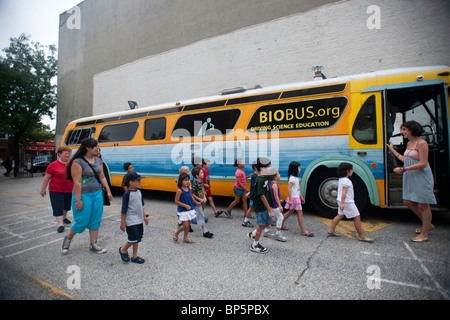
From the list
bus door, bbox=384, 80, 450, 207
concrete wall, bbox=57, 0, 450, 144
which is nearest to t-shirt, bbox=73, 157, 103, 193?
bus door, bbox=384, 80, 450, 207

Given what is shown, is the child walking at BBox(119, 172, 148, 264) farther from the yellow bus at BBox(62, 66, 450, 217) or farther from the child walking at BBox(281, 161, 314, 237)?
Result: the yellow bus at BBox(62, 66, 450, 217)

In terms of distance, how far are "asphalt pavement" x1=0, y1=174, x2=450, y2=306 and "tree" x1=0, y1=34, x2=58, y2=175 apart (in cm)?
1870

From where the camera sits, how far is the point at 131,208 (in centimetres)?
303

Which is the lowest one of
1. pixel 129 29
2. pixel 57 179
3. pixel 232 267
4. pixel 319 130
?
pixel 232 267

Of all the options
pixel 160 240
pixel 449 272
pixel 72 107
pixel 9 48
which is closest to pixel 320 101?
pixel 449 272

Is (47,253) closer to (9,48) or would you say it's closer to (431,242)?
(431,242)

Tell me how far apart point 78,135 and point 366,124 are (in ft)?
31.6

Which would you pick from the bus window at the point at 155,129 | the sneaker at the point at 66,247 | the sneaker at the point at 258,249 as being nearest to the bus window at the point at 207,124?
the bus window at the point at 155,129

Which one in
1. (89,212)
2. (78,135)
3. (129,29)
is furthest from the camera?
(129,29)

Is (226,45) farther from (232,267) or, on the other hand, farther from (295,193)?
(232,267)

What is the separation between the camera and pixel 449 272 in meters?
2.60

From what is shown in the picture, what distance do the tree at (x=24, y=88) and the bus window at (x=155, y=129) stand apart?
1702 cm

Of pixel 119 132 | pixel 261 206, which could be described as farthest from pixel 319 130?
pixel 119 132

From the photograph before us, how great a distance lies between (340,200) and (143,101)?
44.7 ft
